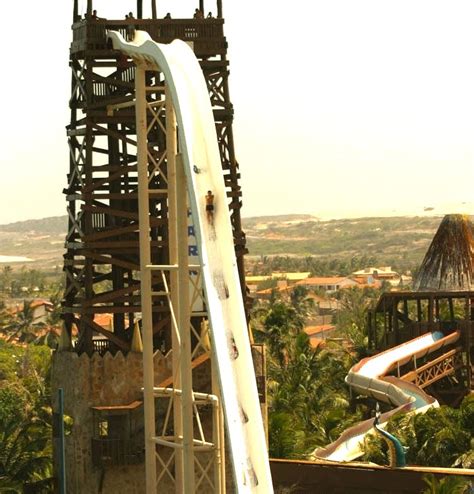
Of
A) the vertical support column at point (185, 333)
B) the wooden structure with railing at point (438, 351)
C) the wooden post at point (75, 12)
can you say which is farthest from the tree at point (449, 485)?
the wooden structure with railing at point (438, 351)

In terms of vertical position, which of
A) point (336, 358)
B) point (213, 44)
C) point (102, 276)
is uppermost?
point (213, 44)

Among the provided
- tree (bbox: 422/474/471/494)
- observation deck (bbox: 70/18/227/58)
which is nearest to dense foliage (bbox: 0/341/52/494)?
tree (bbox: 422/474/471/494)

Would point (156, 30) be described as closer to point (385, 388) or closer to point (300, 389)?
point (385, 388)

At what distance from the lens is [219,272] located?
2295cm

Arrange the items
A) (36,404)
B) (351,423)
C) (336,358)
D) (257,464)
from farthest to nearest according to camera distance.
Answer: (336,358)
(36,404)
(351,423)
(257,464)

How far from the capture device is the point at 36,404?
190 feet

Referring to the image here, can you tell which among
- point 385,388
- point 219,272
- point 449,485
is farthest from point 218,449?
point 385,388

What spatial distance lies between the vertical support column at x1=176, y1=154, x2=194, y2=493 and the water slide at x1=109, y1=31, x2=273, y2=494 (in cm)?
85

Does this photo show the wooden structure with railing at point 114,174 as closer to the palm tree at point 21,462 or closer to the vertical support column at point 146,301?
the palm tree at point 21,462

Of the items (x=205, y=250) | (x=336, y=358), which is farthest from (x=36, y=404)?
(x=205, y=250)

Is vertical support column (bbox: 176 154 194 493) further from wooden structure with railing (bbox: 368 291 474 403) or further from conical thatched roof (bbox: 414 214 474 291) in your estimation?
conical thatched roof (bbox: 414 214 474 291)

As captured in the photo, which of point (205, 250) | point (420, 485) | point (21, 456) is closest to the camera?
point (205, 250)

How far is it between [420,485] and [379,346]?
30500mm

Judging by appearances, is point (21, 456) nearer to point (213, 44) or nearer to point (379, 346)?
point (213, 44)
